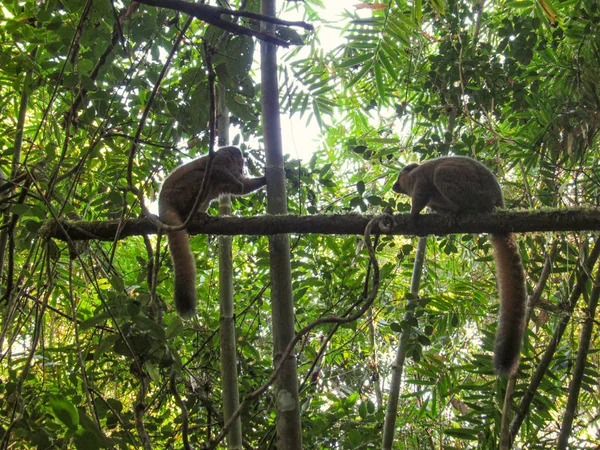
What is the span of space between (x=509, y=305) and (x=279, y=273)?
1807 millimetres

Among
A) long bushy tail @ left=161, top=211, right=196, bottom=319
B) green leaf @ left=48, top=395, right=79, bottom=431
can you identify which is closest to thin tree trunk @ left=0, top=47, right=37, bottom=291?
long bushy tail @ left=161, top=211, right=196, bottom=319

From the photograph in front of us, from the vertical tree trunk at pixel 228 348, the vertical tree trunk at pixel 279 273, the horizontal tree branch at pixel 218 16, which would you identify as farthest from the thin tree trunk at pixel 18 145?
the horizontal tree branch at pixel 218 16

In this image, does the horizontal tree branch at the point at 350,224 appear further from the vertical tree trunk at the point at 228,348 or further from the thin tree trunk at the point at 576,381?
the thin tree trunk at the point at 576,381

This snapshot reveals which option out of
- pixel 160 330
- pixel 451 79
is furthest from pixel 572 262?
pixel 160 330

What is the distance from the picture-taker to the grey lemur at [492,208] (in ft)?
10.9

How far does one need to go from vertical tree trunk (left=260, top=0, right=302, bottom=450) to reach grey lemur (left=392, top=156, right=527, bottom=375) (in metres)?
0.99

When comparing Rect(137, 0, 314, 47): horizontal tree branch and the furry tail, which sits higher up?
Rect(137, 0, 314, 47): horizontal tree branch

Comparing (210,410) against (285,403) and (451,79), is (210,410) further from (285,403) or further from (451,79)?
(451,79)

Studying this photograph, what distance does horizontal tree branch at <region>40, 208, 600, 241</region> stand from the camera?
2.90 meters

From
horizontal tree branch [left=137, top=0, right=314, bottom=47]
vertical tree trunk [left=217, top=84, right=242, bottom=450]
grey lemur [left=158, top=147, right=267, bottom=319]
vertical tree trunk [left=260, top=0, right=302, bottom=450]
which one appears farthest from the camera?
grey lemur [left=158, top=147, right=267, bottom=319]

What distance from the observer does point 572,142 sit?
12.8ft

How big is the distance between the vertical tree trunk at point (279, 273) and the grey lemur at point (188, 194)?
0.55 metres

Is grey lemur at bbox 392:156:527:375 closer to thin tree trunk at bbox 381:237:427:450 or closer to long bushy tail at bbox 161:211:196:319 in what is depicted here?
thin tree trunk at bbox 381:237:427:450

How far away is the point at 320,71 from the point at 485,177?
218cm
